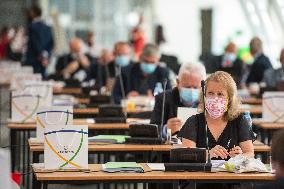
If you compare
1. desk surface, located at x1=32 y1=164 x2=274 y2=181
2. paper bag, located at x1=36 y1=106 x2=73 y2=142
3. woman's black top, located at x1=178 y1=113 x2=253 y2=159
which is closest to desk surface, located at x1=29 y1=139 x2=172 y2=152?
paper bag, located at x1=36 y1=106 x2=73 y2=142

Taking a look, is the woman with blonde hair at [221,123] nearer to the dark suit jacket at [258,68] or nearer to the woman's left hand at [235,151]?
the woman's left hand at [235,151]

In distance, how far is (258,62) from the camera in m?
14.8

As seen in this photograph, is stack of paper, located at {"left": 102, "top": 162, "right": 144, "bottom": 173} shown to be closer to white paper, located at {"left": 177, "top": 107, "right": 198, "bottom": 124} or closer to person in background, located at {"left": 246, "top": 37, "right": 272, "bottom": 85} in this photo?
white paper, located at {"left": 177, "top": 107, "right": 198, "bottom": 124}

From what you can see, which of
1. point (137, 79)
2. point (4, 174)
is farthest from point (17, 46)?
point (4, 174)

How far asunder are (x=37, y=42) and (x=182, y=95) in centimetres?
901

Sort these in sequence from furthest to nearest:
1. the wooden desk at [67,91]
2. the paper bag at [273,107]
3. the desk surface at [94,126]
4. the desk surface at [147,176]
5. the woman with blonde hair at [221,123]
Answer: the wooden desk at [67,91] < the paper bag at [273,107] < the desk surface at [94,126] < the woman with blonde hair at [221,123] < the desk surface at [147,176]

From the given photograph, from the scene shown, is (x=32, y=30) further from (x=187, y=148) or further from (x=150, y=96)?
(x=187, y=148)

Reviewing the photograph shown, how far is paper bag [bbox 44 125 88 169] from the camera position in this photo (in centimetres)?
592

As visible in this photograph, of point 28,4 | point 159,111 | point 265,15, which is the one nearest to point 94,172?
point 159,111

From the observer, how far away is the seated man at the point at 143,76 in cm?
1179

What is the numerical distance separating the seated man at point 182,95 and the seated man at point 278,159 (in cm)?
351

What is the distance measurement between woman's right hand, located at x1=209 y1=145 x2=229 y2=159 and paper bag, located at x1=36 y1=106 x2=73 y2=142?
1370 mm

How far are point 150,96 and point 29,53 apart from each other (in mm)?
5608

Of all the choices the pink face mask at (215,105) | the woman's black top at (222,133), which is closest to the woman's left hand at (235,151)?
the woman's black top at (222,133)
